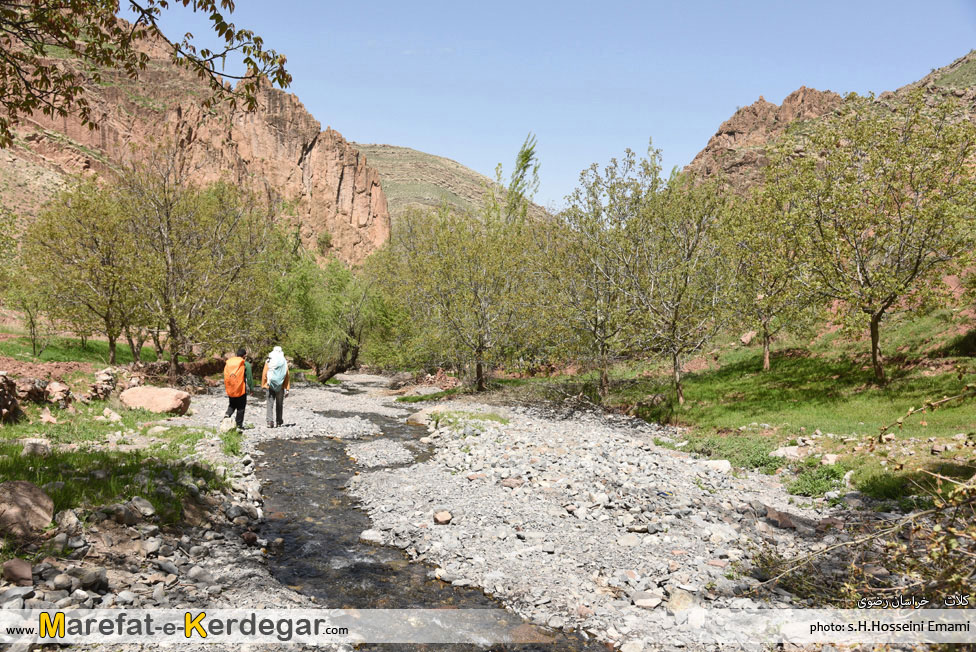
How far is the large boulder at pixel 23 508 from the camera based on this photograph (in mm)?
6492

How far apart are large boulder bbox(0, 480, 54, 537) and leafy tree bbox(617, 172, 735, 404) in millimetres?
21358

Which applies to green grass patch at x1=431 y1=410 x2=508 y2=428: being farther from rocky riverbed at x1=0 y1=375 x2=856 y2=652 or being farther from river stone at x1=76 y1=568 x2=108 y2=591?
river stone at x1=76 y1=568 x2=108 y2=591

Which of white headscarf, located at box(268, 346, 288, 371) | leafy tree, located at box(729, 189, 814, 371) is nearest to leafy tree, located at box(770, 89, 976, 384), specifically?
leafy tree, located at box(729, 189, 814, 371)

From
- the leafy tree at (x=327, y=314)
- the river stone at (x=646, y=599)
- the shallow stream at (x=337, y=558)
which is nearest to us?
the river stone at (x=646, y=599)

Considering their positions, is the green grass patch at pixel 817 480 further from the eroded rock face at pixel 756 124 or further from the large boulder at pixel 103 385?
the eroded rock face at pixel 756 124

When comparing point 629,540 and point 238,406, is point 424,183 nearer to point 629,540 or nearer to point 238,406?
point 238,406

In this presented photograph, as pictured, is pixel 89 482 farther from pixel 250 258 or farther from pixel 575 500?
pixel 250 258

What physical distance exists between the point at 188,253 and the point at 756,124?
139531 mm

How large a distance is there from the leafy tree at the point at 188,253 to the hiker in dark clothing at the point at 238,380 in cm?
1044

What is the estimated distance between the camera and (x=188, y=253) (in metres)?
26.2

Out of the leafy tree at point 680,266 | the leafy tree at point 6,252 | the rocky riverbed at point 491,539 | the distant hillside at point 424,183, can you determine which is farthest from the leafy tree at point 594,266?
the distant hillside at point 424,183

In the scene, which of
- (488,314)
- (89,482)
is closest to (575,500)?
(89,482)

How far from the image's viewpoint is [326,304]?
40.7m

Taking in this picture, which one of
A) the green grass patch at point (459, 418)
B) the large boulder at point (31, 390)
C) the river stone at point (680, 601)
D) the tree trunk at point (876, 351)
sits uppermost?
the tree trunk at point (876, 351)
